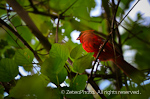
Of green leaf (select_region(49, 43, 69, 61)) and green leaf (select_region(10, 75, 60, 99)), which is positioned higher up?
green leaf (select_region(49, 43, 69, 61))

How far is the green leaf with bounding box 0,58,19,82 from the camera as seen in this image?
3.40 feet

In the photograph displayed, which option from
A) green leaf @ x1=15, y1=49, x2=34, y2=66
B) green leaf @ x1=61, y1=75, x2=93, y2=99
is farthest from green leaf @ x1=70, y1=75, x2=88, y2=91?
green leaf @ x1=15, y1=49, x2=34, y2=66

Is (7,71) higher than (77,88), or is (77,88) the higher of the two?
(7,71)

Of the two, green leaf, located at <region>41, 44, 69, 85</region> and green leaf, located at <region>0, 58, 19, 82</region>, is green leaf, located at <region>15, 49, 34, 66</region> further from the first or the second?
green leaf, located at <region>41, 44, 69, 85</region>

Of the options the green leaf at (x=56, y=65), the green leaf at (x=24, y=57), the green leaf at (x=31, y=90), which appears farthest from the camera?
the green leaf at (x=24, y=57)

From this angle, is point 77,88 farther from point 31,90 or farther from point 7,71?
point 7,71

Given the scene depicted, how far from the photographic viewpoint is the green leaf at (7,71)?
1.04 m

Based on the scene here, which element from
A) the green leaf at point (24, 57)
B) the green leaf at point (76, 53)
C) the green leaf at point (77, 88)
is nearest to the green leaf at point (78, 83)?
the green leaf at point (77, 88)

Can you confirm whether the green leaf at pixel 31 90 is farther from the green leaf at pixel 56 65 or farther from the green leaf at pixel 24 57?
the green leaf at pixel 24 57

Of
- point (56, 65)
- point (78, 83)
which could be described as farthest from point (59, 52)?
point (78, 83)

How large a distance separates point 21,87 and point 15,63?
350 mm

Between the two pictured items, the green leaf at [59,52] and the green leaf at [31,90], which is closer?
the green leaf at [31,90]

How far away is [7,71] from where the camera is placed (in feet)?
3.43

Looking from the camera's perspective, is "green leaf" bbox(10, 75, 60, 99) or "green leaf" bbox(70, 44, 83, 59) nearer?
"green leaf" bbox(10, 75, 60, 99)
